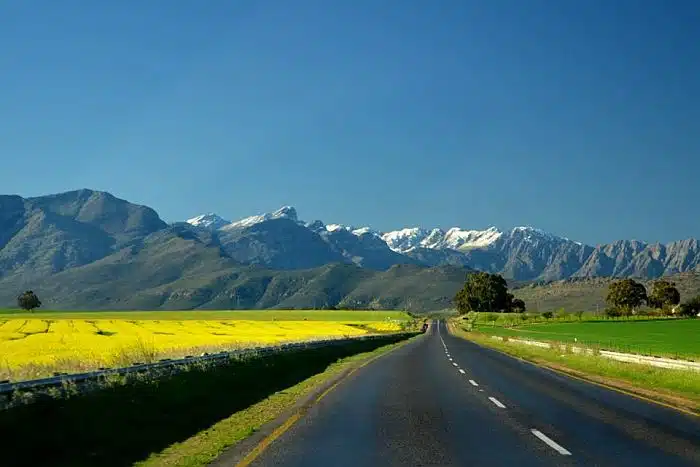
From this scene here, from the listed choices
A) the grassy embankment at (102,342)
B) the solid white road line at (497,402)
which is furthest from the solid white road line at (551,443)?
the grassy embankment at (102,342)

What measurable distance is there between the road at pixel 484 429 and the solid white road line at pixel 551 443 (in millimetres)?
18

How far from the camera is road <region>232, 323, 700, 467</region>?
12938 millimetres

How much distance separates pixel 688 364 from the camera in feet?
110

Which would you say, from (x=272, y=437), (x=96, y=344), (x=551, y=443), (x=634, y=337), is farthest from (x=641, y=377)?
(x=634, y=337)

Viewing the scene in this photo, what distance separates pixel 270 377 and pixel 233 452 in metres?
16.4

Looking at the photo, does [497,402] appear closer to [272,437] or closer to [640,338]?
[272,437]

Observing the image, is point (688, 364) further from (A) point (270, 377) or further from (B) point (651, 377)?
(A) point (270, 377)

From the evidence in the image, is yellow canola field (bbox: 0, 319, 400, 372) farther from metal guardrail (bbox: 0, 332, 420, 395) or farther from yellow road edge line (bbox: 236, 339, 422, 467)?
yellow road edge line (bbox: 236, 339, 422, 467)

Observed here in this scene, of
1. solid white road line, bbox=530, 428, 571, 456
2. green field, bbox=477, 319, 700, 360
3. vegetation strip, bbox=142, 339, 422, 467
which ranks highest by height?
green field, bbox=477, 319, 700, 360

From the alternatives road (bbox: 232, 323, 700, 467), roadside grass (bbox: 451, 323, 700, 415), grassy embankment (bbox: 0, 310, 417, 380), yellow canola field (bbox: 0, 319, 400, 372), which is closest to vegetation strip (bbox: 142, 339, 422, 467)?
road (bbox: 232, 323, 700, 467)

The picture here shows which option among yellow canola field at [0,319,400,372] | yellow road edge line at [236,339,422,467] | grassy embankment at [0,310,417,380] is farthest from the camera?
yellow canola field at [0,319,400,372]

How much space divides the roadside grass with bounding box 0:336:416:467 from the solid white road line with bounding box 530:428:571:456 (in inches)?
243

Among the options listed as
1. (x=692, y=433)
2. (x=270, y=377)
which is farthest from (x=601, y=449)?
(x=270, y=377)

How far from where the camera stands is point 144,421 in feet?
52.4
